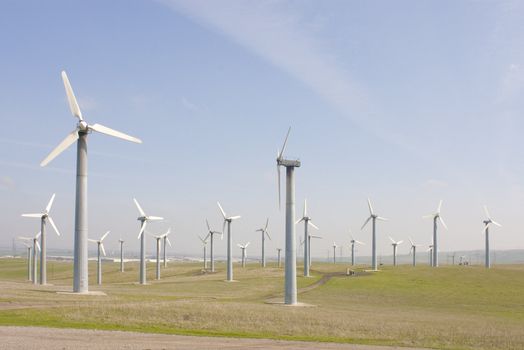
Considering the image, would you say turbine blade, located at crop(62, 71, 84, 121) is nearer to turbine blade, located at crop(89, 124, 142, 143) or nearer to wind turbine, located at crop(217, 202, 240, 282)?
turbine blade, located at crop(89, 124, 142, 143)

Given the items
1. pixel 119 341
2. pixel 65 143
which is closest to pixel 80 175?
pixel 65 143

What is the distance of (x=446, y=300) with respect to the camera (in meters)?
85.6

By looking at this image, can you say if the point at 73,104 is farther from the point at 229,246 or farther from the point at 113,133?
the point at 229,246

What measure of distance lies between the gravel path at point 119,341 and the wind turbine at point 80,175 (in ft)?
91.4

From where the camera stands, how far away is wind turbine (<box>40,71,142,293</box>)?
210 ft

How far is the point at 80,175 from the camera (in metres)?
65.3

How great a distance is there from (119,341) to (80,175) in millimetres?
36004

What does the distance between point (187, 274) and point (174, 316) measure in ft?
395

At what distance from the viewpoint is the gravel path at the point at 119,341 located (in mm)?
30172

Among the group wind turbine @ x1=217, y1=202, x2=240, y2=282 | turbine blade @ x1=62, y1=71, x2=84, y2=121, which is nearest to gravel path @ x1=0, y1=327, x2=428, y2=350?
turbine blade @ x1=62, y1=71, x2=84, y2=121

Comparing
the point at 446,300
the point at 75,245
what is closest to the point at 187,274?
the point at 446,300

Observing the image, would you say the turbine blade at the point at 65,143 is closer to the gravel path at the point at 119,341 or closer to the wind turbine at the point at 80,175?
the wind turbine at the point at 80,175

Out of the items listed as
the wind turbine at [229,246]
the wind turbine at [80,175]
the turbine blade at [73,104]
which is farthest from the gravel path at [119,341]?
the wind turbine at [229,246]

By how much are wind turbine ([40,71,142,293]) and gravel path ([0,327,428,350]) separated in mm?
27872
